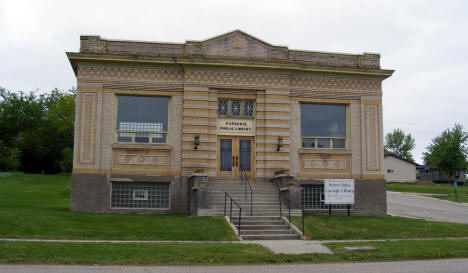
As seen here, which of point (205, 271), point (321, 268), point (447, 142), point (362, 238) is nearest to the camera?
point (205, 271)

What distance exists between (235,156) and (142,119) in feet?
15.1

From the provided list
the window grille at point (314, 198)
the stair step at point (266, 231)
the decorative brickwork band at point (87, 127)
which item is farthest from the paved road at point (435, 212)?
the decorative brickwork band at point (87, 127)

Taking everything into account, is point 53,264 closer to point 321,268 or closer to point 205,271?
point 205,271

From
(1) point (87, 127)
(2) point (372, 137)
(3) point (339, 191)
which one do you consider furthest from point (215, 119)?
(2) point (372, 137)

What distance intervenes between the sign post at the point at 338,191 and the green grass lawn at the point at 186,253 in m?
5.35

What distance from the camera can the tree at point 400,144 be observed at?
107m

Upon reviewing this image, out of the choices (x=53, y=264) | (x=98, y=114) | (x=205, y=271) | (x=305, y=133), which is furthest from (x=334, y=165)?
(x=53, y=264)

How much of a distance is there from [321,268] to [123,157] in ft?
39.0

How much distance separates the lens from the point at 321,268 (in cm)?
1023

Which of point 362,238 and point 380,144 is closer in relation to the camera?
point 362,238

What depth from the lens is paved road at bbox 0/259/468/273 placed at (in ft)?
30.7

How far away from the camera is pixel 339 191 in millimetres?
18625

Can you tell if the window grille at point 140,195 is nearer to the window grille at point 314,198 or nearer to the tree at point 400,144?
the window grille at point 314,198

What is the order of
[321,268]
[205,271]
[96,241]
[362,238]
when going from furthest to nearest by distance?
[362,238] → [96,241] → [321,268] → [205,271]
